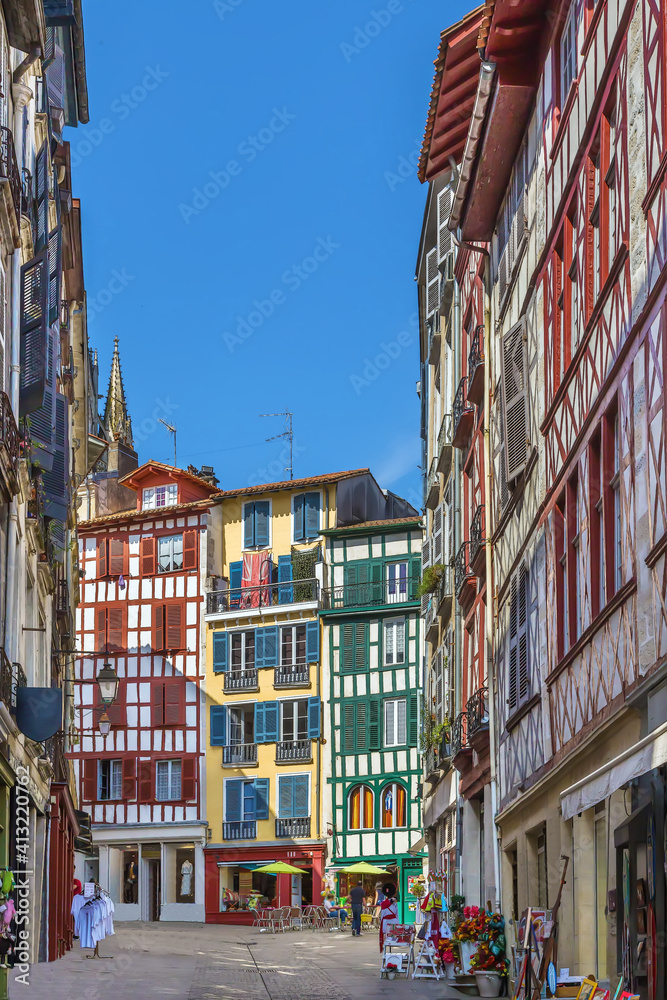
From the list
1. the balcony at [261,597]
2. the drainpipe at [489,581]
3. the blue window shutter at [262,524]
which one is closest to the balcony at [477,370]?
the drainpipe at [489,581]

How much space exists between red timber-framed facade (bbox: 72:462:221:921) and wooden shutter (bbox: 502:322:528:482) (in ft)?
104

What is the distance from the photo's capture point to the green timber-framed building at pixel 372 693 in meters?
45.4

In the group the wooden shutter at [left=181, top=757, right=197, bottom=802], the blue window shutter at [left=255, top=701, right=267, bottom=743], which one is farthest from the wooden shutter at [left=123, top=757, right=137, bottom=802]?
the blue window shutter at [left=255, top=701, right=267, bottom=743]

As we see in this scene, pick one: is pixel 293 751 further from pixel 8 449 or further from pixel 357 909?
pixel 8 449

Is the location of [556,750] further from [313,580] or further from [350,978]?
[313,580]

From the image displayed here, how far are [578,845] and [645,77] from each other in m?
6.56

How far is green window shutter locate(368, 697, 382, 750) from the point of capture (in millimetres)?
46156

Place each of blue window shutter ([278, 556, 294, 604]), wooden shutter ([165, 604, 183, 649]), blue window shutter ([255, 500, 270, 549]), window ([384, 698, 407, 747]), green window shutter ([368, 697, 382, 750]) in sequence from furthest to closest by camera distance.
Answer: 1. blue window shutter ([255, 500, 270, 549])
2. wooden shutter ([165, 604, 183, 649])
3. blue window shutter ([278, 556, 294, 604])
4. green window shutter ([368, 697, 382, 750])
5. window ([384, 698, 407, 747])

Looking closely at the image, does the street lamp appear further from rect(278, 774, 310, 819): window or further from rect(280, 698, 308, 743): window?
rect(280, 698, 308, 743): window

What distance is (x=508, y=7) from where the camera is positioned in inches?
609

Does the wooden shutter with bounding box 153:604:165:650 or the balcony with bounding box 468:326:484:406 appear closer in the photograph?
the balcony with bounding box 468:326:484:406

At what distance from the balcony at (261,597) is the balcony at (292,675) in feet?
7.19

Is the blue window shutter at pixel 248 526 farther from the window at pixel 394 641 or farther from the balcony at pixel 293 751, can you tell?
the balcony at pixel 293 751

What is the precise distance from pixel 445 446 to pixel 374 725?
71.7 feet
